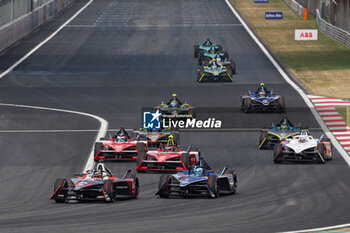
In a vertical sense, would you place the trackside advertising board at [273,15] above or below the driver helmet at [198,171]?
above

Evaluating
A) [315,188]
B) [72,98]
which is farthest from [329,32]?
[315,188]

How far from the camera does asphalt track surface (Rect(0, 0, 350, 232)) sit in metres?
21.1

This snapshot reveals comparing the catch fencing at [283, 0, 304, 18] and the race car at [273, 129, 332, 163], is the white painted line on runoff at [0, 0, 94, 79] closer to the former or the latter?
the catch fencing at [283, 0, 304, 18]

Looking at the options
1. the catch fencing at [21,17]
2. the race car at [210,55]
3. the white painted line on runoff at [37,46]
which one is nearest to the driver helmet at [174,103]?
the race car at [210,55]

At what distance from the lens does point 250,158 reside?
31172 millimetres

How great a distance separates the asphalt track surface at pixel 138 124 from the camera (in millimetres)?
21141

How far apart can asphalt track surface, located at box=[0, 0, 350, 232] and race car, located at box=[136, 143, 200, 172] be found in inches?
29.2

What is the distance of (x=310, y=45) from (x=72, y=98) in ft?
94.6

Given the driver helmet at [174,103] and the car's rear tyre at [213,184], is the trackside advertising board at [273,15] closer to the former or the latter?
the driver helmet at [174,103]

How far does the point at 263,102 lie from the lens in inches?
1626

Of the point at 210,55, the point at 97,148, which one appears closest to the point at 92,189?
the point at 97,148

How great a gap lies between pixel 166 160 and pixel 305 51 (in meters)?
40.0

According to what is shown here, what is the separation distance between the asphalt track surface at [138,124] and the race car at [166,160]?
0.74m

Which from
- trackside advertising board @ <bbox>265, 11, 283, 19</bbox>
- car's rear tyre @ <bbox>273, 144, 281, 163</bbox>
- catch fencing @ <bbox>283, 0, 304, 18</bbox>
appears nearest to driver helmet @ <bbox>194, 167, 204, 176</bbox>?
car's rear tyre @ <bbox>273, 144, 281, 163</bbox>
